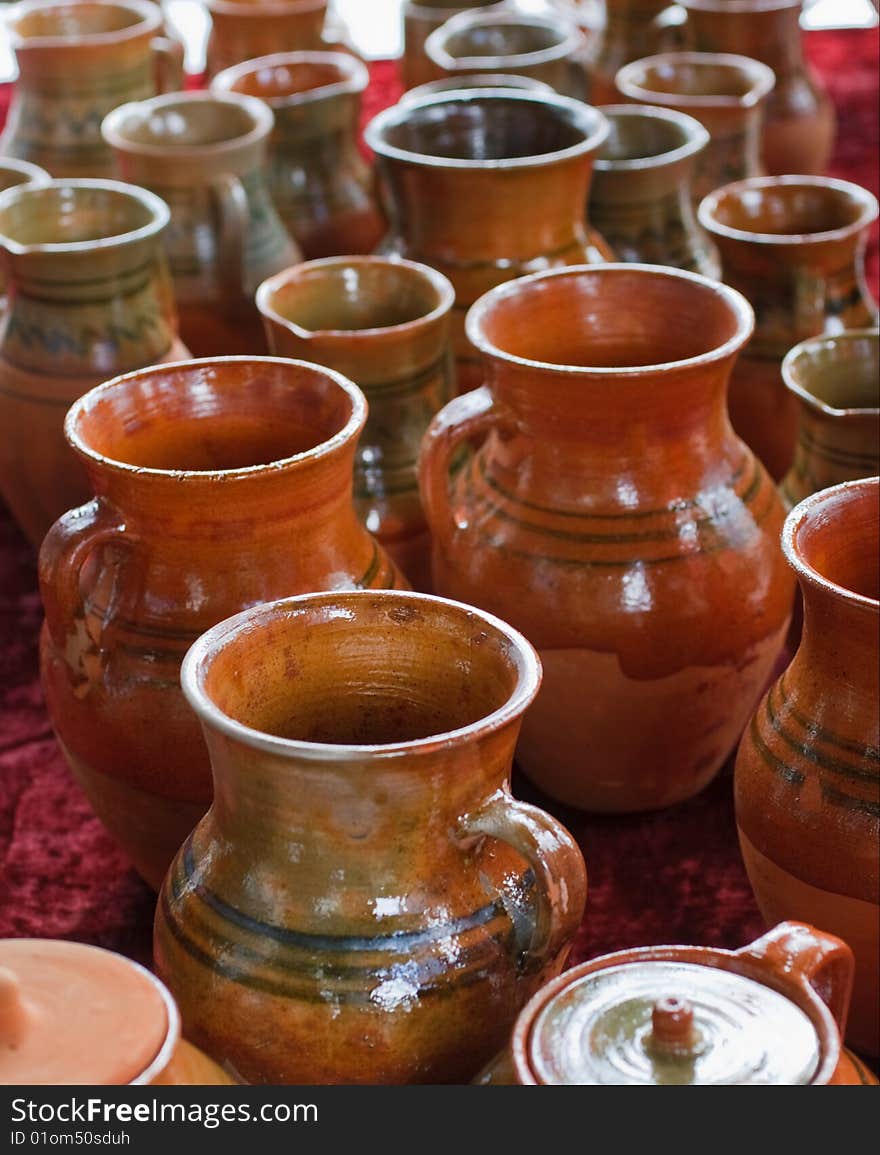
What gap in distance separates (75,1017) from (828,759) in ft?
1.70

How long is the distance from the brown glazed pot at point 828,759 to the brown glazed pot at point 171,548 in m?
0.31

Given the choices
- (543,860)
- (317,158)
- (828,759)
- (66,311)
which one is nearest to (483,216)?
(66,311)

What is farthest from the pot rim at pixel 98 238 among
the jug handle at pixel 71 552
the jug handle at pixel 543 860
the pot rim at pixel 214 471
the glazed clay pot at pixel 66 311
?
the jug handle at pixel 543 860

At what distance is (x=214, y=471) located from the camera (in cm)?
124

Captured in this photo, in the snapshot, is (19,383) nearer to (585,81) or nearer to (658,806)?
(658,806)

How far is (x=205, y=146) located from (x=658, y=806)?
1.08m

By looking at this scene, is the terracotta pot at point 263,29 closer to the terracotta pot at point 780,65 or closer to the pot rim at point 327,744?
the terracotta pot at point 780,65

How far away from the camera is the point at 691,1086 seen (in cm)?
80

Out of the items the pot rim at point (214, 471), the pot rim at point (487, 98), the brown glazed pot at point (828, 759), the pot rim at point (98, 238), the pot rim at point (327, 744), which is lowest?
the brown glazed pot at point (828, 759)

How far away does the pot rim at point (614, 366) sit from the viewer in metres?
1.30

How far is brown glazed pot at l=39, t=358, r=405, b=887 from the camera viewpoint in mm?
1193

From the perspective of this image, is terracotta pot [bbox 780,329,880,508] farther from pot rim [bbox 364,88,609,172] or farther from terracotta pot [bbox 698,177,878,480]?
pot rim [bbox 364,88,609,172]

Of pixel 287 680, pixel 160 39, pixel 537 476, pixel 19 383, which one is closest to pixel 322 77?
pixel 160 39

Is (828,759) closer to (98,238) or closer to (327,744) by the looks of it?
(327,744)
